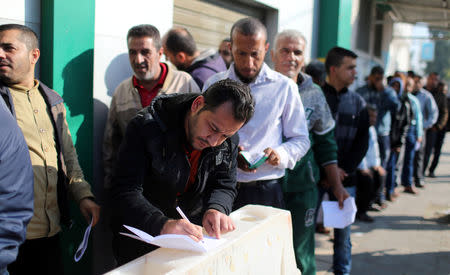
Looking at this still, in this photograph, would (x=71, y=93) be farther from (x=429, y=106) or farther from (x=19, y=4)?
(x=429, y=106)

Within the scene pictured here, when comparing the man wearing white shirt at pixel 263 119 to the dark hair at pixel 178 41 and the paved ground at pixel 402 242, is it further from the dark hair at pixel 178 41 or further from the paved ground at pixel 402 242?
the paved ground at pixel 402 242

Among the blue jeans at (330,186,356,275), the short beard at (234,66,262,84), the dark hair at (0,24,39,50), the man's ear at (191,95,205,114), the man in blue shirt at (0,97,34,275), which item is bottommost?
the blue jeans at (330,186,356,275)

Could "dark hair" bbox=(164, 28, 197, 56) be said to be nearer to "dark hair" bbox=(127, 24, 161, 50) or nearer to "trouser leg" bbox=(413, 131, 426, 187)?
"dark hair" bbox=(127, 24, 161, 50)

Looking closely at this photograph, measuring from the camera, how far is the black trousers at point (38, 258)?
2.25 metres

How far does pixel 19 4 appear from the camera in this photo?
8.67 ft

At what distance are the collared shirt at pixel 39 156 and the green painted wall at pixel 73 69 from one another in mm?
554

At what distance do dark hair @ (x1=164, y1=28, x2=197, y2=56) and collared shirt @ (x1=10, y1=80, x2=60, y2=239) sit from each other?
63.5 inches

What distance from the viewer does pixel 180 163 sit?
187cm

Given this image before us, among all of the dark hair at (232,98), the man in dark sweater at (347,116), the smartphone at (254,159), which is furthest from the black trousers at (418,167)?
the dark hair at (232,98)

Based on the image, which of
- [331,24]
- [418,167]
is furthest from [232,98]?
[418,167]

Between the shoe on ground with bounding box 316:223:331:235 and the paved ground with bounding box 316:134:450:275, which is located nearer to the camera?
the paved ground with bounding box 316:134:450:275

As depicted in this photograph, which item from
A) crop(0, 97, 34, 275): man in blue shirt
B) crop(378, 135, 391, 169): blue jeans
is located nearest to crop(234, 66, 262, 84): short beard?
crop(0, 97, 34, 275): man in blue shirt

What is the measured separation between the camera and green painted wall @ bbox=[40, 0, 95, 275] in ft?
9.12

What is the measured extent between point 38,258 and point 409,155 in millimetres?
6616
